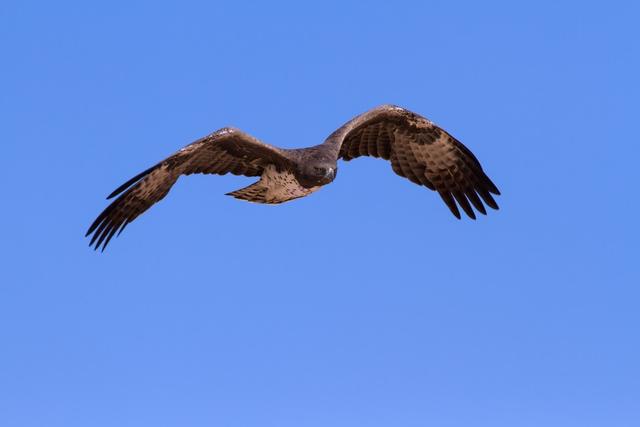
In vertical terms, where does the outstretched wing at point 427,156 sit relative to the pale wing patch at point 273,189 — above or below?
above

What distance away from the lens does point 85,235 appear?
10.9 m

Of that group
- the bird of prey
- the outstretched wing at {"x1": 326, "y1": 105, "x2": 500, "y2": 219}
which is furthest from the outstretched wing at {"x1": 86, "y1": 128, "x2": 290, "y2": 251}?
the outstretched wing at {"x1": 326, "y1": 105, "x2": 500, "y2": 219}

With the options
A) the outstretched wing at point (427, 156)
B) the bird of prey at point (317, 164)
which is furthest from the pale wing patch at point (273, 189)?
the outstretched wing at point (427, 156)

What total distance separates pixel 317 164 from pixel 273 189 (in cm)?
91

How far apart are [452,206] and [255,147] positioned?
3025mm

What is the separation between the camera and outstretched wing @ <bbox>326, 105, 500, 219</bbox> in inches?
514

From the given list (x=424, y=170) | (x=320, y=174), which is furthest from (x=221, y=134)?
(x=424, y=170)

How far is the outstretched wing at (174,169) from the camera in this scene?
11.0 meters

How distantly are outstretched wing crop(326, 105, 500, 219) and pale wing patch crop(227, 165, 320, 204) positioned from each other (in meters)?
1.51

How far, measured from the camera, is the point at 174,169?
36.8 ft

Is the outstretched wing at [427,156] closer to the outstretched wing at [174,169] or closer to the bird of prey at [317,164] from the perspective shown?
the bird of prey at [317,164]

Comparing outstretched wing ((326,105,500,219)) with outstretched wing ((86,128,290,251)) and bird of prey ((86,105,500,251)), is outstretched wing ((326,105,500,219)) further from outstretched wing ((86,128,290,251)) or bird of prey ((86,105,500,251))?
outstretched wing ((86,128,290,251))

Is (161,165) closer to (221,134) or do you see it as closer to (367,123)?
(221,134)

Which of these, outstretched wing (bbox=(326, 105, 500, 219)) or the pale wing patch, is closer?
the pale wing patch
